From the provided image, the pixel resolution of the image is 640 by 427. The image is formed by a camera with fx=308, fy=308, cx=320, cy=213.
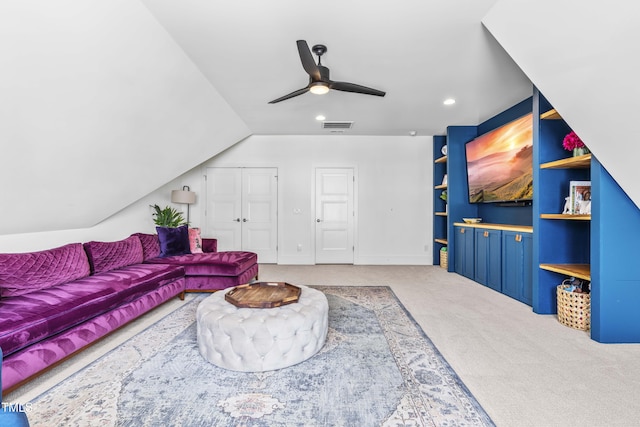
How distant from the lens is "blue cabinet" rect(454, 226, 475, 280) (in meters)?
4.72

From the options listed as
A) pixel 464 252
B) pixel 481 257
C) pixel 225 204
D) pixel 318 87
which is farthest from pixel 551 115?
pixel 225 204

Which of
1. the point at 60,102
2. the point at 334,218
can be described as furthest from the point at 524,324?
the point at 60,102

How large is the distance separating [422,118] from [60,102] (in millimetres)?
4518

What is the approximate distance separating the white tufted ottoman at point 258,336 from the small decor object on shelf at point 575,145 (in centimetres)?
278

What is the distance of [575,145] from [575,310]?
1.51 metres

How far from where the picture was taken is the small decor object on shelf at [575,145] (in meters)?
2.81

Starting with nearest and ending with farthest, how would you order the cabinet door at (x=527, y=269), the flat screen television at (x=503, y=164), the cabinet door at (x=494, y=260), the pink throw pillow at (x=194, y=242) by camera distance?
1. the cabinet door at (x=527, y=269)
2. the flat screen television at (x=503, y=164)
3. the cabinet door at (x=494, y=260)
4. the pink throw pillow at (x=194, y=242)

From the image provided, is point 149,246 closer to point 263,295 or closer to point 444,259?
point 263,295

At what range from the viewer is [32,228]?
122 inches

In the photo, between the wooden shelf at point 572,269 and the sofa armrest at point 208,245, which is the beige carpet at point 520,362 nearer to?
the wooden shelf at point 572,269

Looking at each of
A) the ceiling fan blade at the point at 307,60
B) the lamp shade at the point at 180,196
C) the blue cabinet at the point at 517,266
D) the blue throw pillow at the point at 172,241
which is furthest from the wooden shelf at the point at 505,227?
the lamp shade at the point at 180,196

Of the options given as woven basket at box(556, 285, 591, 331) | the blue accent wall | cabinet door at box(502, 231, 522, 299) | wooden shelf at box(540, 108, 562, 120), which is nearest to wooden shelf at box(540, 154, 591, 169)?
the blue accent wall

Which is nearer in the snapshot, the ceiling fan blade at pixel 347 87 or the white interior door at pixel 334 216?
the ceiling fan blade at pixel 347 87

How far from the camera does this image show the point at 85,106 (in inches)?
97.9
